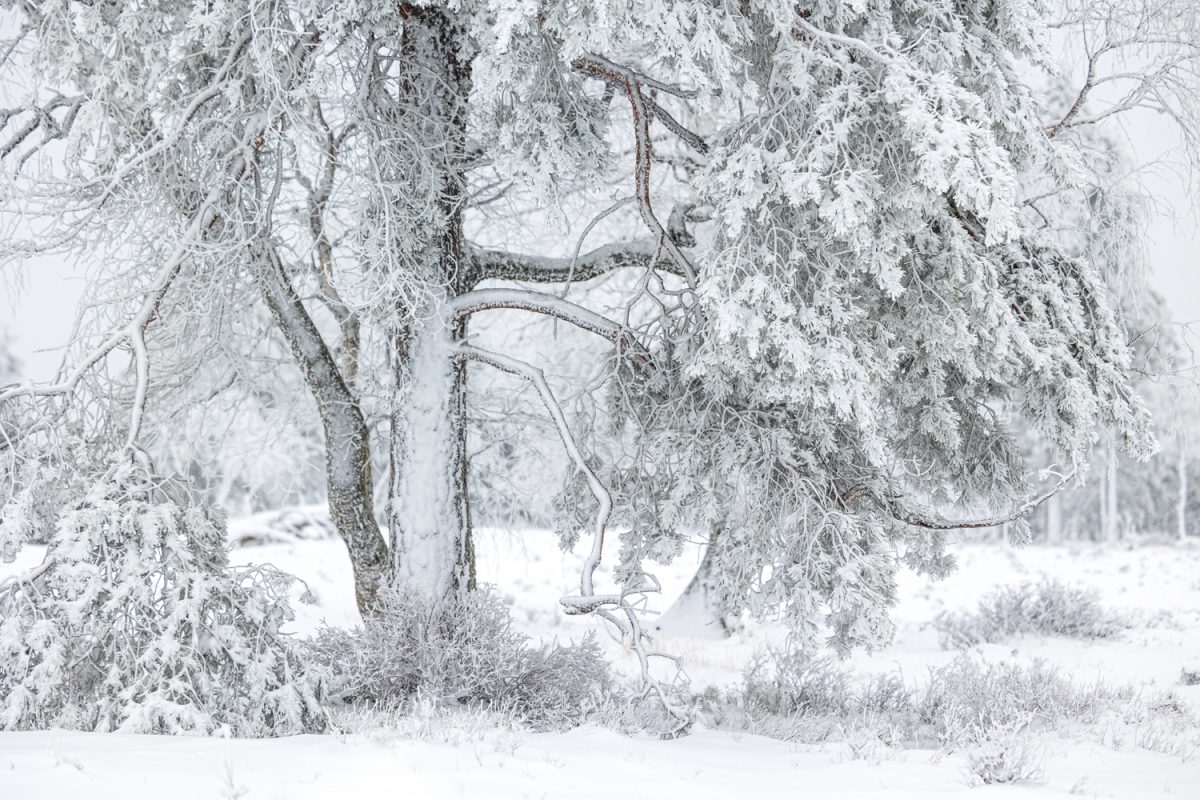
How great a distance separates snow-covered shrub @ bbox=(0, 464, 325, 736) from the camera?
5.32 meters

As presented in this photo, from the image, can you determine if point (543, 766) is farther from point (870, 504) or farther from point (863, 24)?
point (863, 24)

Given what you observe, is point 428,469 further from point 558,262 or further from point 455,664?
point 558,262

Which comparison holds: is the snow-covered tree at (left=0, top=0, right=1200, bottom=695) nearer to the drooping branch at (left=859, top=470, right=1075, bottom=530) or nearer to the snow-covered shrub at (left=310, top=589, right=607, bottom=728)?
the drooping branch at (left=859, top=470, right=1075, bottom=530)

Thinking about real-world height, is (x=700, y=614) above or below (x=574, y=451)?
below

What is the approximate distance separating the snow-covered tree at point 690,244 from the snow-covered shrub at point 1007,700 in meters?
1.03

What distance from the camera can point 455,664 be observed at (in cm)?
662

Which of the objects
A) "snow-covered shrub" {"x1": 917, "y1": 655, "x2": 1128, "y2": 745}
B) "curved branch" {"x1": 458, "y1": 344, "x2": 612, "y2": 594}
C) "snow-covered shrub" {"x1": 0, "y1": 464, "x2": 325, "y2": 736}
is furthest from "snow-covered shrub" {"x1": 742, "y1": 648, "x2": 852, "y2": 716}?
"snow-covered shrub" {"x1": 0, "y1": 464, "x2": 325, "y2": 736}

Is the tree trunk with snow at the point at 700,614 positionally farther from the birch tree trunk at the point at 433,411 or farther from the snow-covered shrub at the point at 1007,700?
the birch tree trunk at the point at 433,411

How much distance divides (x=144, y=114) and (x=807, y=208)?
5055mm

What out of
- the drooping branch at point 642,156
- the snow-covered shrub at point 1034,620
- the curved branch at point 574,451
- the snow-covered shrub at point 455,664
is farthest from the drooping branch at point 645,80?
the snow-covered shrub at point 1034,620

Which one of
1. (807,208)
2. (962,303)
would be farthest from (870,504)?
(807,208)

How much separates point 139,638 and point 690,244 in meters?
4.92

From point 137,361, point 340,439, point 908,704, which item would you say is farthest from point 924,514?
point 137,361

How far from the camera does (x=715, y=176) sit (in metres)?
5.81
